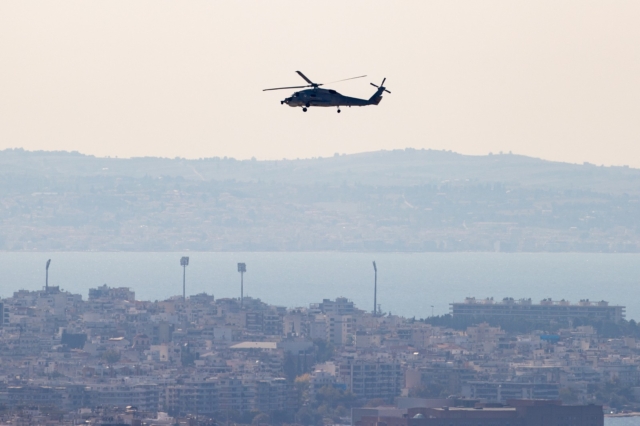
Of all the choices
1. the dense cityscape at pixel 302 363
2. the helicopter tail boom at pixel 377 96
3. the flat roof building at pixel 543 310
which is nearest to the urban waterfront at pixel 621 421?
the dense cityscape at pixel 302 363

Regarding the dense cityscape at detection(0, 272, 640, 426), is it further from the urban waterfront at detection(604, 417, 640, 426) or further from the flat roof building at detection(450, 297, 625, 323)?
the urban waterfront at detection(604, 417, 640, 426)

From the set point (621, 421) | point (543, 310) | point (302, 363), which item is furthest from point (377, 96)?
point (543, 310)

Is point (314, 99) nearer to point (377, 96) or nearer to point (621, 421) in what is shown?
point (377, 96)

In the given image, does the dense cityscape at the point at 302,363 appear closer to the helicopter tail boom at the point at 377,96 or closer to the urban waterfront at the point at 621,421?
the urban waterfront at the point at 621,421

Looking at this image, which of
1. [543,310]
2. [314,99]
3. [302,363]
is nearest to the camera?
[314,99]

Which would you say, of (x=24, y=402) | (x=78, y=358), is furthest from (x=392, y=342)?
(x=24, y=402)

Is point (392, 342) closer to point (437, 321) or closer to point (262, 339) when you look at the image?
point (262, 339)

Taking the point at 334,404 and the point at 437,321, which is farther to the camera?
the point at 437,321

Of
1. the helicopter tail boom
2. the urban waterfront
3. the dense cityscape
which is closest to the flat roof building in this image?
the dense cityscape
